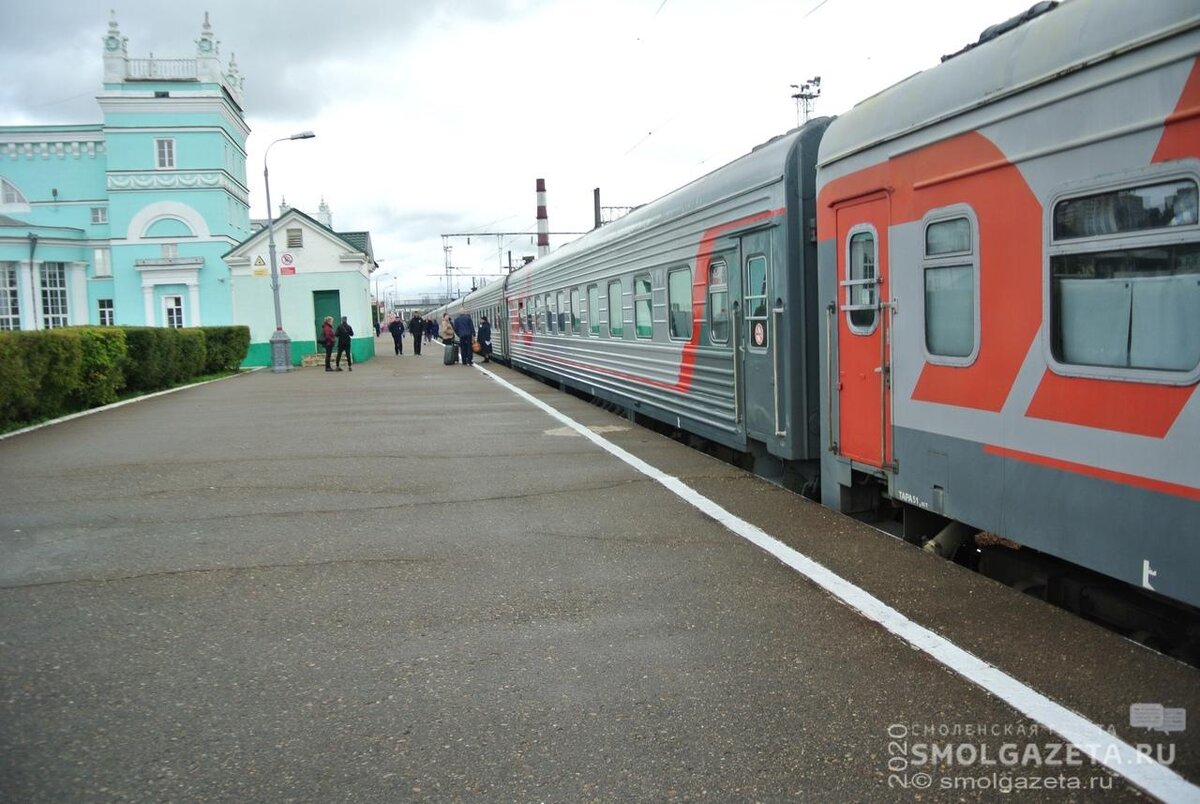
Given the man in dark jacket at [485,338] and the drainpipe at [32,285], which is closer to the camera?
the man in dark jacket at [485,338]

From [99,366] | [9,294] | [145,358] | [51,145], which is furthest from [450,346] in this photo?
[51,145]

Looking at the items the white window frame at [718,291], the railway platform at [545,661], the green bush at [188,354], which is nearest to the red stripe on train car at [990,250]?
the railway platform at [545,661]

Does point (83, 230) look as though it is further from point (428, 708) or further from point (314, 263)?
point (428, 708)

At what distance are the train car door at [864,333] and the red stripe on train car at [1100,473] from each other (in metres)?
1.21

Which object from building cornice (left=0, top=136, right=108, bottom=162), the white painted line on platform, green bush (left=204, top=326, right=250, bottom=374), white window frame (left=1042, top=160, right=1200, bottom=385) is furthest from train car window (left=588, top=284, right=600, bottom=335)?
building cornice (left=0, top=136, right=108, bottom=162)

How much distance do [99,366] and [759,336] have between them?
14.7m

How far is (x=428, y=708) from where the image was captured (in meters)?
4.05

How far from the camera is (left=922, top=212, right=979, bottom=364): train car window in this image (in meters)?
5.16

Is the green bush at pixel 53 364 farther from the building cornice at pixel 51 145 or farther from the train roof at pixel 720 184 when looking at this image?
the building cornice at pixel 51 145

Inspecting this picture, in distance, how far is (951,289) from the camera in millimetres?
5359

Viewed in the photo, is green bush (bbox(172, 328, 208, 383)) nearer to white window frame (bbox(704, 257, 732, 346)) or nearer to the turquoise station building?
the turquoise station building

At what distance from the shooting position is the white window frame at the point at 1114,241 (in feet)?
12.3

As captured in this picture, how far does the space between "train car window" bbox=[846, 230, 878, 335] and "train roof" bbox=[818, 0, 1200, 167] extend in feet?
1.95

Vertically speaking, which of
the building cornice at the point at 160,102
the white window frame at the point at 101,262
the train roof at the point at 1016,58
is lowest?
the train roof at the point at 1016,58
